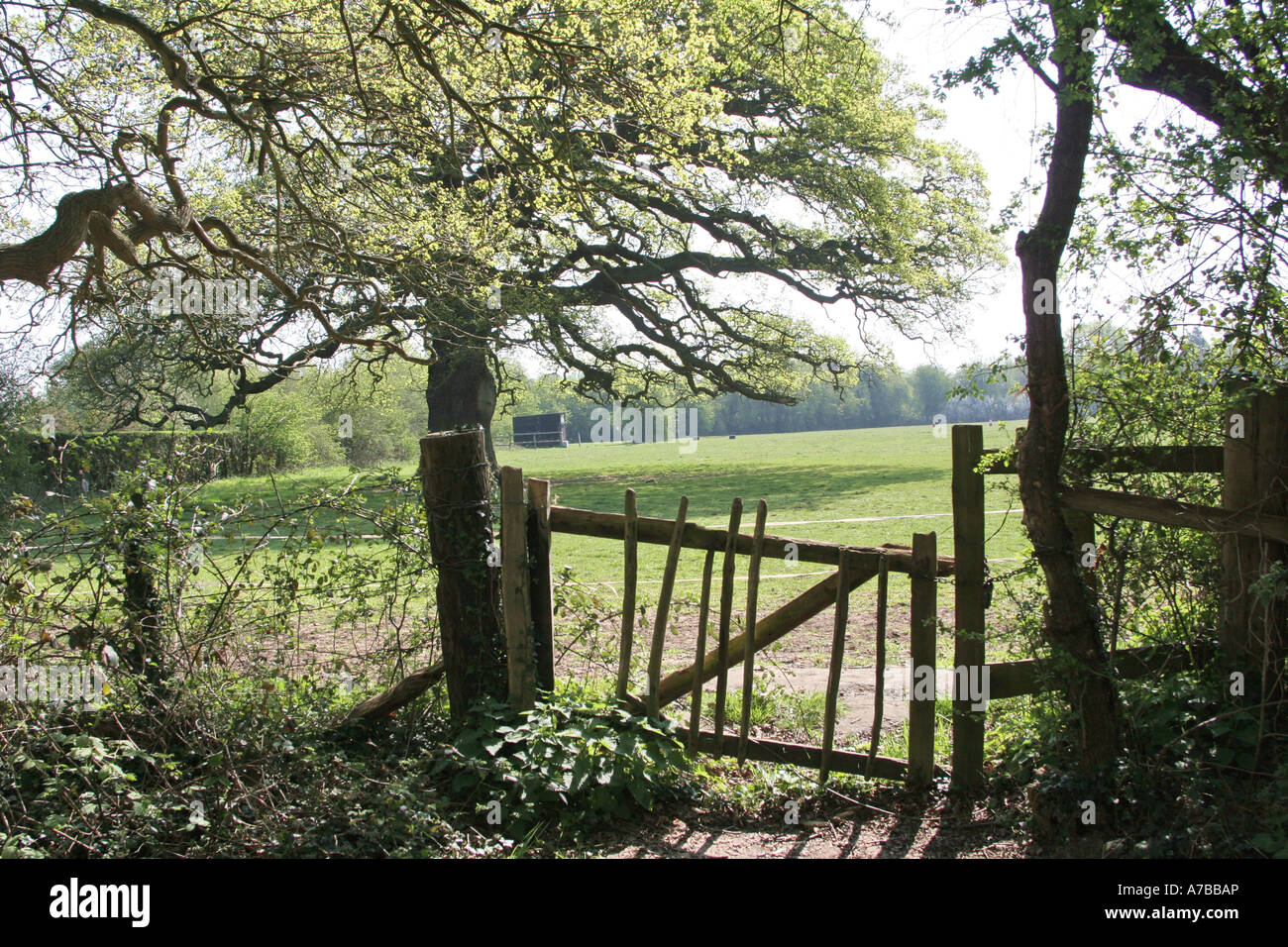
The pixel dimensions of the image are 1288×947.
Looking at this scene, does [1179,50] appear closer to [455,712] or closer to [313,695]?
[455,712]

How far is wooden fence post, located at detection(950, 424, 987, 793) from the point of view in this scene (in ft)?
16.6

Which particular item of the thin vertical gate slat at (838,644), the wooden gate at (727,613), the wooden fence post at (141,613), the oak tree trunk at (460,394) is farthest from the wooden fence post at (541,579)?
the oak tree trunk at (460,394)

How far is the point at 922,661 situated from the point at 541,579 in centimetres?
220

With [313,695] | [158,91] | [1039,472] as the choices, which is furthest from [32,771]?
[158,91]

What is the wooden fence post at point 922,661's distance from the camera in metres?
5.10

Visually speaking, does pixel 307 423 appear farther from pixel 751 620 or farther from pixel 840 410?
pixel 840 410

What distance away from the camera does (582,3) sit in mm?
12156

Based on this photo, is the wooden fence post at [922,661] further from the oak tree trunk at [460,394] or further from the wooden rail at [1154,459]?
the oak tree trunk at [460,394]

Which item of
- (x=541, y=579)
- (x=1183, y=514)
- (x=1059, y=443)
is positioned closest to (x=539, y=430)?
(x=541, y=579)

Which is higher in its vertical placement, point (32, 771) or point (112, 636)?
point (112, 636)

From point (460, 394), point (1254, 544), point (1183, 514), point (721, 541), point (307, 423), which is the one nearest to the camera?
point (1183, 514)

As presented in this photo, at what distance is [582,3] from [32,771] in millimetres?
11003

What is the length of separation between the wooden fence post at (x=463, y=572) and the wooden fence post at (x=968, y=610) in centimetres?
255

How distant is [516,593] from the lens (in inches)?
209
